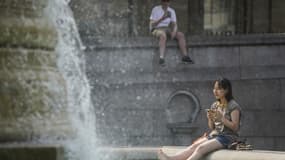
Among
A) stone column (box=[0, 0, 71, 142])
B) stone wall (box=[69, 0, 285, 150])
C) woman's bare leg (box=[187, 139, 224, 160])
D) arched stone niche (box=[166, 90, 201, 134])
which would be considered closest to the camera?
stone column (box=[0, 0, 71, 142])

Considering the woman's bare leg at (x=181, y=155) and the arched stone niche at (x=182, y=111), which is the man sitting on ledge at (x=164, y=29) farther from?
the woman's bare leg at (x=181, y=155)

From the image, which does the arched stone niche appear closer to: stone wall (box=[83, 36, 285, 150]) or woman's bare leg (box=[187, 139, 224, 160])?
stone wall (box=[83, 36, 285, 150])

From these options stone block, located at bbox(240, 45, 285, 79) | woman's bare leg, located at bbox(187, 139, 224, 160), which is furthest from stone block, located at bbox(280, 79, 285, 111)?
woman's bare leg, located at bbox(187, 139, 224, 160)

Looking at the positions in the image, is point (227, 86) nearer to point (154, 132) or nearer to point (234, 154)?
point (234, 154)

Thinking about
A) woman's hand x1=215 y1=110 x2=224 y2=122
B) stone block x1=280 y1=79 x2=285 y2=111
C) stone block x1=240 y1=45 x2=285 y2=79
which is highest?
woman's hand x1=215 y1=110 x2=224 y2=122

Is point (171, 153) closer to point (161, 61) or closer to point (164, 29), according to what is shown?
point (161, 61)

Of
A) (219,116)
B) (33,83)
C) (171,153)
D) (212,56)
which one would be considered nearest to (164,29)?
(212,56)

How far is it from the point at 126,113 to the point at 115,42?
135cm

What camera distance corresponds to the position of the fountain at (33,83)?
4.75 metres

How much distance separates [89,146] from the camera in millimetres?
5535

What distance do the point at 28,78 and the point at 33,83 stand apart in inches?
1.8

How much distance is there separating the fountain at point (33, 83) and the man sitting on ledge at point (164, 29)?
9.65m

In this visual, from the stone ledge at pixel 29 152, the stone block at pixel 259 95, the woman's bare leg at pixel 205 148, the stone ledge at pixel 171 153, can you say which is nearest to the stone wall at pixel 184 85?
the stone block at pixel 259 95

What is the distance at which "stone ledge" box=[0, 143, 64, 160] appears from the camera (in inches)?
179
